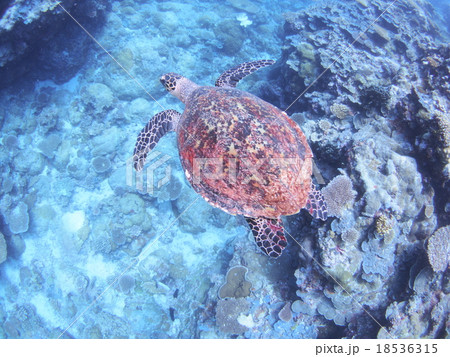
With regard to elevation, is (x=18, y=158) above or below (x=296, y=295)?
below

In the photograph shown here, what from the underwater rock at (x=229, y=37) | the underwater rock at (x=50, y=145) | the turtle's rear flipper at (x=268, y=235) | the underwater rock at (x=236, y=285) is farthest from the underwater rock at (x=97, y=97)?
the turtle's rear flipper at (x=268, y=235)

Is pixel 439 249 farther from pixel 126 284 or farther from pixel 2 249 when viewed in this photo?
pixel 2 249

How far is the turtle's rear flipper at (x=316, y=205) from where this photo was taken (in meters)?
3.15

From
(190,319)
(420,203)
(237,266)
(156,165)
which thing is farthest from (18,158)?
(420,203)

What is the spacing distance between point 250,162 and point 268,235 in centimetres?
115

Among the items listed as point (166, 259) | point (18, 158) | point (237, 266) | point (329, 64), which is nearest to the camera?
point (237, 266)

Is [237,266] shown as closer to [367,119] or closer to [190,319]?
[190,319]

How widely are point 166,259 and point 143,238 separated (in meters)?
0.91

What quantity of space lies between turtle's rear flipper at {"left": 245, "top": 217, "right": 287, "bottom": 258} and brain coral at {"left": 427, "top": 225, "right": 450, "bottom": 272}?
6.46 ft

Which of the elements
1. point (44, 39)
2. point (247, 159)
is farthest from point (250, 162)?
point (44, 39)

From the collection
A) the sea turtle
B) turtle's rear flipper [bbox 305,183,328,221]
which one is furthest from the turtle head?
turtle's rear flipper [bbox 305,183,328,221]

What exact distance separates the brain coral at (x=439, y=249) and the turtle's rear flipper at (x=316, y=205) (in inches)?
57.6

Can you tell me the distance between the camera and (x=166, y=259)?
6.33 m
